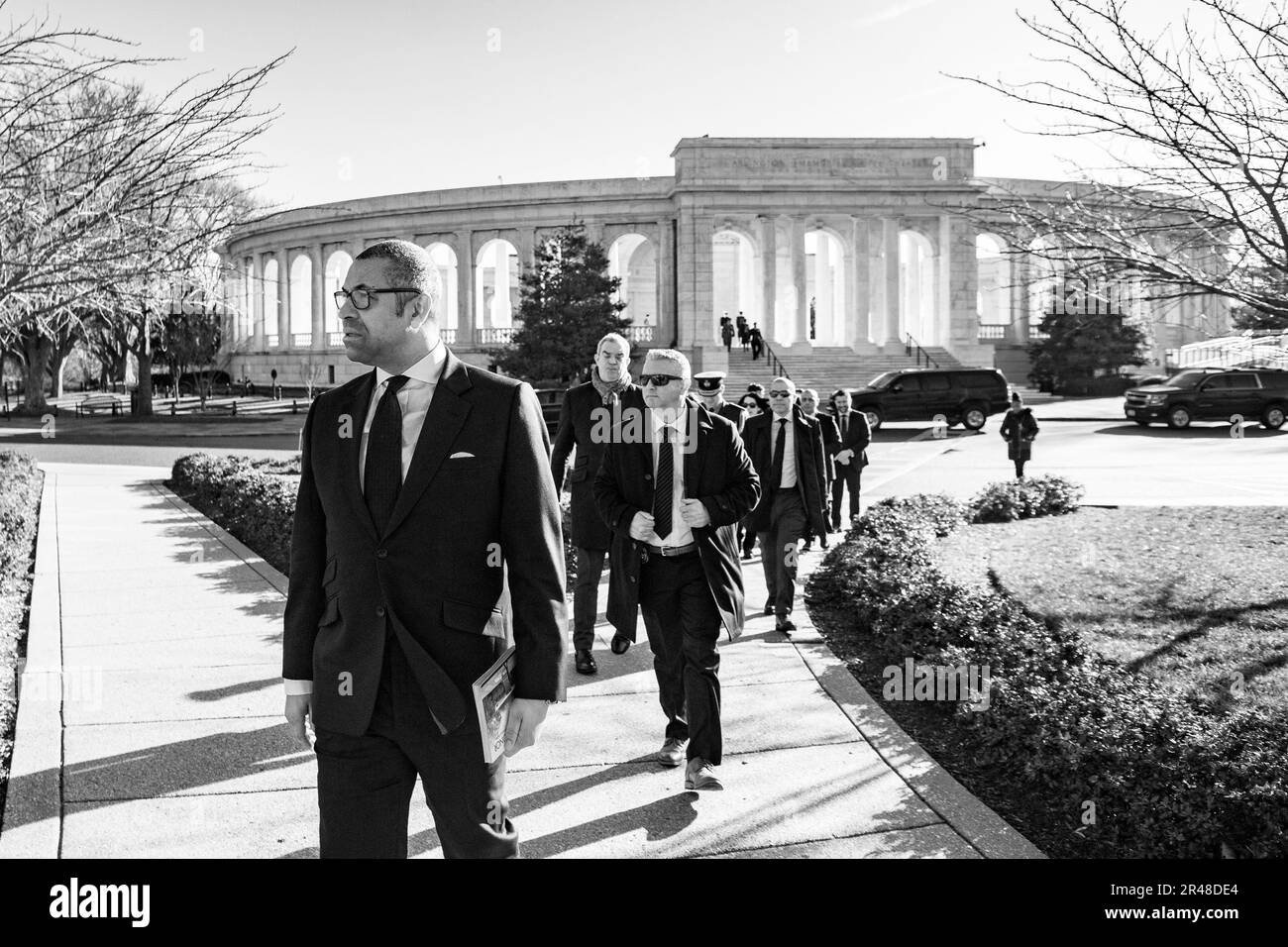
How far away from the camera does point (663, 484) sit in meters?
5.89

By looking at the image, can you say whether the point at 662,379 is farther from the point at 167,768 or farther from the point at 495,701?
the point at 167,768

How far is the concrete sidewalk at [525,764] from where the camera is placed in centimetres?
495

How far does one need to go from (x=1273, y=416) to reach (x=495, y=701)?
33.5 metres

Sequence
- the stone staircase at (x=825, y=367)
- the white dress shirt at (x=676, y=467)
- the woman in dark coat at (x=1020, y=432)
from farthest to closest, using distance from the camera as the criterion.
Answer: the stone staircase at (x=825, y=367), the woman in dark coat at (x=1020, y=432), the white dress shirt at (x=676, y=467)

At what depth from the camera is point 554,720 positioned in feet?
21.9

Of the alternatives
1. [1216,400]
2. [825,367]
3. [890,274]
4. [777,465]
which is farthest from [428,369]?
[890,274]

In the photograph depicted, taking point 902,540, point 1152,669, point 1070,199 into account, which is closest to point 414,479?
point 1152,669

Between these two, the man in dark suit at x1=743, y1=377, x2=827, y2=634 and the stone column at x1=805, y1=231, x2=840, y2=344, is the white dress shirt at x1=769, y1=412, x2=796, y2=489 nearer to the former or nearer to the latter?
the man in dark suit at x1=743, y1=377, x2=827, y2=634

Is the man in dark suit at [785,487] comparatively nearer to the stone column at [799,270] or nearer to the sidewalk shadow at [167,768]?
the sidewalk shadow at [167,768]

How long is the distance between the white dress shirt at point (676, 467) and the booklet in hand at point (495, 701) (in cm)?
232

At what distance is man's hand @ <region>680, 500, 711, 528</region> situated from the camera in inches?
220

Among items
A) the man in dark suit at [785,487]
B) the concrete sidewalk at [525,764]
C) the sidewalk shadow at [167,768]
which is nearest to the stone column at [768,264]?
the man in dark suit at [785,487]
